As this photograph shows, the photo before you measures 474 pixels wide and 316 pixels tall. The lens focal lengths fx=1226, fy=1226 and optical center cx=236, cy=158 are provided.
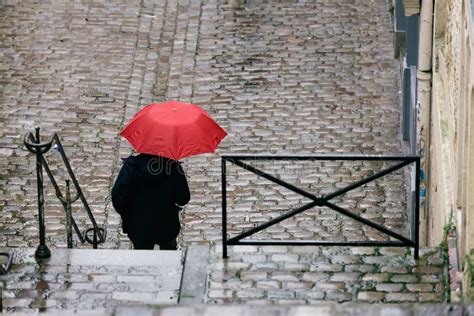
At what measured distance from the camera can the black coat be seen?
8.85 m

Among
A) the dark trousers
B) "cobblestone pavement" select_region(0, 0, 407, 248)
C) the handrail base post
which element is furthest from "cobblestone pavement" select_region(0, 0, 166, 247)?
the handrail base post

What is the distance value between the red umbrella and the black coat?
0.12 metres

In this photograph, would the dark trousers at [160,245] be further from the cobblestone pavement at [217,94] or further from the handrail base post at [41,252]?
the cobblestone pavement at [217,94]

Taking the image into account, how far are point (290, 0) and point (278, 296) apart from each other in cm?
999

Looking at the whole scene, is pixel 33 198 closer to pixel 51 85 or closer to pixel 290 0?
pixel 51 85

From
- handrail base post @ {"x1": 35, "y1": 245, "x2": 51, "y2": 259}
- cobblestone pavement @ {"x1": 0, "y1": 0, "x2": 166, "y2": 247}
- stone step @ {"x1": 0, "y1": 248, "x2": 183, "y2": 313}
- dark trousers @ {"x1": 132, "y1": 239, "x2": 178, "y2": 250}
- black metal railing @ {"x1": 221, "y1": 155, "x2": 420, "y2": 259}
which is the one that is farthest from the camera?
cobblestone pavement @ {"x1": 0, "y1": 0, "x2": 166, "y2": 247}

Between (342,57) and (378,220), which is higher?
(342,57)

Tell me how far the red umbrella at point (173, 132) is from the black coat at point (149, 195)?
4.8 inches

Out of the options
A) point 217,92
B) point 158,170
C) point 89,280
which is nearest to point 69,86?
point 217,92

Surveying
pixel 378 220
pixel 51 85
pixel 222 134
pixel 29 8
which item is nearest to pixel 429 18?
pixel 378 220

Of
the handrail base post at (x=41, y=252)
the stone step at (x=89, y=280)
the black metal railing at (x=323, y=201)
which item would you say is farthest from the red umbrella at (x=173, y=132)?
the handrail base post at (x=41, y=252)

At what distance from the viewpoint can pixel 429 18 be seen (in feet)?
39.2

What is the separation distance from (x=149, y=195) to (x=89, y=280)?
2.63 ft

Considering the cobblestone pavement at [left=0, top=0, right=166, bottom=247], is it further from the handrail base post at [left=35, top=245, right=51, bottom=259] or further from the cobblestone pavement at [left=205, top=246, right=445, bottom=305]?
the cobblestone pavement at [left=205, top=246, right=445, bottom=305]
